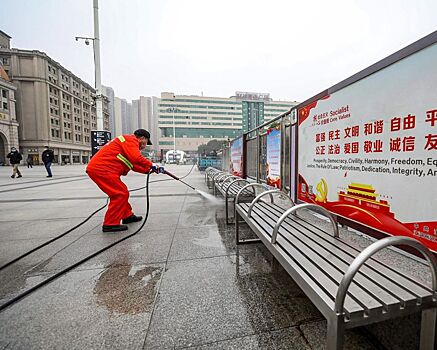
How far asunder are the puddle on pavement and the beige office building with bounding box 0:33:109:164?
55.7 metres

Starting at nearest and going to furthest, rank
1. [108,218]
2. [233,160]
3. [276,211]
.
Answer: [276,211], [108,218], [233,160]

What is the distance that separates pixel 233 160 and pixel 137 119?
8859cm

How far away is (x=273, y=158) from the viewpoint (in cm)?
439

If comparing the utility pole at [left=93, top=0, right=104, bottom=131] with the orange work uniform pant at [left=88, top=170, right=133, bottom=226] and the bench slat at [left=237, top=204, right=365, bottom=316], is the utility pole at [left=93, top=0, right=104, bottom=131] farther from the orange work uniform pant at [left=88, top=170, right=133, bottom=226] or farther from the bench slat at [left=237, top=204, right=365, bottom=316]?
the bench slat at [left=237, top=204, right=365, bottom=316]

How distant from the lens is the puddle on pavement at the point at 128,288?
1.85 meters

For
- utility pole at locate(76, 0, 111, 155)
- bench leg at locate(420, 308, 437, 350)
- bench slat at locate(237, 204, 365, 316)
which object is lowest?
bench leg at locate(420, 308, 437, 350)

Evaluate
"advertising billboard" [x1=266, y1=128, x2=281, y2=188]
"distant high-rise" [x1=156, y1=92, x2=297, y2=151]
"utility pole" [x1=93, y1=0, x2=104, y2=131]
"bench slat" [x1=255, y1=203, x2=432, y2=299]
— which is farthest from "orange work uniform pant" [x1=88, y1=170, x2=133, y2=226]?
"distant high-rise" [x1=156, y1=92, x2=297, y2=151]

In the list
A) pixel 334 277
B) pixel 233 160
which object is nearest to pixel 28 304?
pixel 334 277

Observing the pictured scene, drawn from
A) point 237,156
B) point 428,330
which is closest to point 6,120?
point 237,156

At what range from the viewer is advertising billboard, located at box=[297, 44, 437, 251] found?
5.00 ft

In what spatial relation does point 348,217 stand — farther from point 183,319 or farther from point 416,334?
point 183,319

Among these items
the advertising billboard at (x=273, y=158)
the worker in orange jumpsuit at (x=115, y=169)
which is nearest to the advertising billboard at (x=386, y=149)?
the advertising billboard at (x=273, y=158)

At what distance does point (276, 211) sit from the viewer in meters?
2.83

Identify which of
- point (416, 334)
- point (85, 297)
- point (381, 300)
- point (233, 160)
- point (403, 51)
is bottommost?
point (85, 297)
